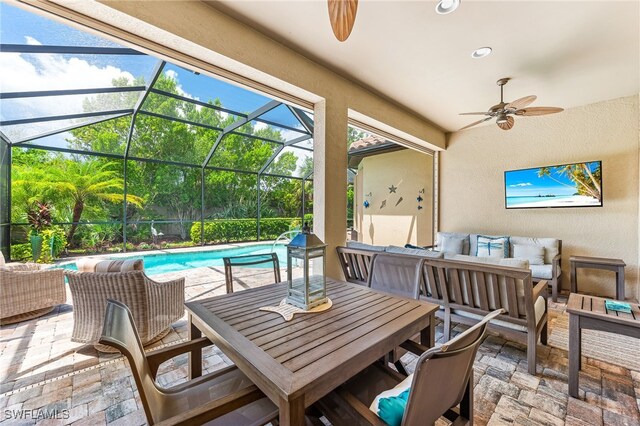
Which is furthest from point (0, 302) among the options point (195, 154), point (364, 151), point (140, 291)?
point (364, 151)

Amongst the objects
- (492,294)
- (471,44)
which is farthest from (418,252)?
(471,44)

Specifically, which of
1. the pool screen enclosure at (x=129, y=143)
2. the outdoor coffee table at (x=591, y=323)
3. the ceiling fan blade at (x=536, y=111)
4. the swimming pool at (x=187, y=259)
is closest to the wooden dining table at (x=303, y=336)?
the outdoor coffee table at (x=591, y=323)

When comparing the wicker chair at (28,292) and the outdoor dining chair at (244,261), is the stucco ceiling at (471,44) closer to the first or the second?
the outdoor dining chair at (244,261)

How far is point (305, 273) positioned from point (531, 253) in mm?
4831

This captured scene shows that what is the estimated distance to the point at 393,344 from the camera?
4.40ft

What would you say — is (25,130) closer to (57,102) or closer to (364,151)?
(57,102)

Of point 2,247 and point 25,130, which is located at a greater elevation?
point 25,130

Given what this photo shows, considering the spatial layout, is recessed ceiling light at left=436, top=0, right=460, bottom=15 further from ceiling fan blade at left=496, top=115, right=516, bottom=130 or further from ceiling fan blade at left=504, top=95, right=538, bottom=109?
ceiling fan blade at left=496, top=115, right=516, bottom=130

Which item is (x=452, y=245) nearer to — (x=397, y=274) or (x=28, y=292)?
(x=397, y=274)

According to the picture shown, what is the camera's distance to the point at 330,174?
3336 millimetres

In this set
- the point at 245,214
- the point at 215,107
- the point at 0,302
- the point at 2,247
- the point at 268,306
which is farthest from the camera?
the point at 245,214

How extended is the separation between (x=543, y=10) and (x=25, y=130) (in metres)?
8.59

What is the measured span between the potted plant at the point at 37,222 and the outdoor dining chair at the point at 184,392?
23.7 feet

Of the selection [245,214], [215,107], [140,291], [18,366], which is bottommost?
[18,366]
